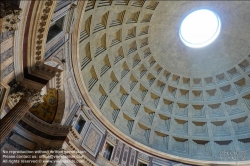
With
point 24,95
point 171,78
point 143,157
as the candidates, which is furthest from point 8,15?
point 171,78

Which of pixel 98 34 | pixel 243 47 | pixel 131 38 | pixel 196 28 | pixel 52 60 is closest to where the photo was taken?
pixel 52 60

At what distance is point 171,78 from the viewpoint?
64.1 feet

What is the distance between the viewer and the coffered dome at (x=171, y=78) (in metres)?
15.7

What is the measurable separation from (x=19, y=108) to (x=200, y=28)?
18.4 meters

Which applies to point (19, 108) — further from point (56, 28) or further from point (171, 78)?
point (171, 78)

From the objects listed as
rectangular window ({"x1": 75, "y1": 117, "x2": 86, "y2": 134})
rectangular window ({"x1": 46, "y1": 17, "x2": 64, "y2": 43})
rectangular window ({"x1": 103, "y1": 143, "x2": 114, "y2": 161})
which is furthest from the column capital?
rectangular window ({"x1": 103, "y1": 143, "x2": 114, "y2": 161})

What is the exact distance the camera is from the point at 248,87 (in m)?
18.5

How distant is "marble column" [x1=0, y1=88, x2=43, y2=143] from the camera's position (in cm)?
760

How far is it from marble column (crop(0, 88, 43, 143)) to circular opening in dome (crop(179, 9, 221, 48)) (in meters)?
14.1

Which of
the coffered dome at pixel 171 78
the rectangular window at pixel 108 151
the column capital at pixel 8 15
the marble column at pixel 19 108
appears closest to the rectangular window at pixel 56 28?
the coffered dome at pixel 171 78

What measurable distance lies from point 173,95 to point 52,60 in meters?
11.9

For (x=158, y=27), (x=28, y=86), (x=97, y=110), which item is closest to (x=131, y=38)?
(x=158, y=27)

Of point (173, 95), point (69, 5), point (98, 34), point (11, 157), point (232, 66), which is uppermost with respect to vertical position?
point (232, 66)

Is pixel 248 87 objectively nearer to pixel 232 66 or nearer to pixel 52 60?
pixel 232 66
